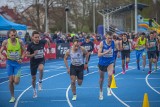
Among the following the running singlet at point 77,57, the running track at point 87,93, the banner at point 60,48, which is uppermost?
the running singlet at point 77,57

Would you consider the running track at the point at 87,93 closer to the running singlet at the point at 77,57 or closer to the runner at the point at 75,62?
the runner at the point at 75,62

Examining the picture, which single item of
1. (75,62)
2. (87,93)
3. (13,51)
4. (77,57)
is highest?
(13,51)

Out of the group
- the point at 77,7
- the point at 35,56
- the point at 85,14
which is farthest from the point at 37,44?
the point at 85,14

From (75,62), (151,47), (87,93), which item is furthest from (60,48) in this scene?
(75,62)

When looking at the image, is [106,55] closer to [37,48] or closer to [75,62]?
[75,62]

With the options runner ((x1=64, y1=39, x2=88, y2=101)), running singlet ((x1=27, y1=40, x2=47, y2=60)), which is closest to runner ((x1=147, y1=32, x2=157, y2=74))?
running singlet ((x1=27, y1=40, x2=47, y2=60))

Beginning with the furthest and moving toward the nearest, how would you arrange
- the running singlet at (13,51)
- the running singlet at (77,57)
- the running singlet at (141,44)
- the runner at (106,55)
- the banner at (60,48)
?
the banner at (60,48) < the running singlet at (141,44) < the runner at (106,55) < the running singlet at (77,57) < the running singlet at (13,51)

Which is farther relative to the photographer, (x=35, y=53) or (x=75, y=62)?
(x=35, y=53)

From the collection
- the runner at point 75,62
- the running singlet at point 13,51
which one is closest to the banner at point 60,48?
the runner at point 75,62

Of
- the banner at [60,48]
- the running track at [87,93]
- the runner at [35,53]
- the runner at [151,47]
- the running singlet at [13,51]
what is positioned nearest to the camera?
Result: the running track at [87,93]

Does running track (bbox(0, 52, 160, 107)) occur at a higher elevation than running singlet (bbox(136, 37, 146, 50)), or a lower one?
lower

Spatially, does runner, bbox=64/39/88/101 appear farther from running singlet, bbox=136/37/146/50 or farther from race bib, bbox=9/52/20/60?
running singlet, bbox=136/37/146/50

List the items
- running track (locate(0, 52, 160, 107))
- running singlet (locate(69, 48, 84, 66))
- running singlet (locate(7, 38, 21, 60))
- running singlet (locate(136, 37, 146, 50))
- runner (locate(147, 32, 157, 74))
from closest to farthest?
running track (locate(0, 52, 160, 107)) → running singlet (locate(7, 38, 21, 60)) → running singlet (locate(69, 48, 84, 66)) → runner (locate(147, 32, 157, 74)) → running singlet (locate(136, 37, 146, 50))

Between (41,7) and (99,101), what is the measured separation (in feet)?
152
